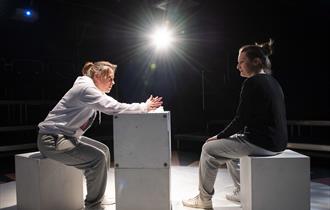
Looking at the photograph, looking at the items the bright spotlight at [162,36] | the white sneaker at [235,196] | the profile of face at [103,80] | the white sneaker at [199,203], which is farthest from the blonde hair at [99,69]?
the bright spotlight at [162,36]

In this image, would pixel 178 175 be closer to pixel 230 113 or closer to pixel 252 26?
pixel 230 113

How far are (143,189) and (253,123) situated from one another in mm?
808

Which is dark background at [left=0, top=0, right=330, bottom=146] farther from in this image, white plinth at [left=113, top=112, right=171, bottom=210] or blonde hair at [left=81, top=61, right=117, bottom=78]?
white plinth at [left=113, top=112, right=171, bottom=210]

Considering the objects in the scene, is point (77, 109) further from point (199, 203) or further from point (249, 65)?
point (249, 65)

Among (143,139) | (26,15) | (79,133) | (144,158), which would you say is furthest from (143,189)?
(26,15)

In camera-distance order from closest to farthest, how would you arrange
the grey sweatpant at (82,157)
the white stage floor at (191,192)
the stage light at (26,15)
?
the grey sweatpant at (82,157)
the white stage floor at (191,192)
the stage light at (26,15)

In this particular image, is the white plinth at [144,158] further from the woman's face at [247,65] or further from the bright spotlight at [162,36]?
the bright spotlight at [162,36]

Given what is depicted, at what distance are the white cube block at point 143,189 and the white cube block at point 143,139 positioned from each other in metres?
0.06

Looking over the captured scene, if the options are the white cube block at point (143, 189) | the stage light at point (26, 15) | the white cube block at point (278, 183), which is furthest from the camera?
the stage light at point (26, 15)

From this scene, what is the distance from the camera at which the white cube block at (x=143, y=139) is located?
2088 millimetres

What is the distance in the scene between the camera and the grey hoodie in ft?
7.24

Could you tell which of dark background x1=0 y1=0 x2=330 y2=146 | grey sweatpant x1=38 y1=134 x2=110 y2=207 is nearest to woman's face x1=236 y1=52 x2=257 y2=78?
grey sweatpant x1=38 y1=134 x2=110 y2=207

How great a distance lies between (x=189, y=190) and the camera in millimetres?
2895

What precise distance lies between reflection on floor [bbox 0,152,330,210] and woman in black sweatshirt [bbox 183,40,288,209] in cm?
25
